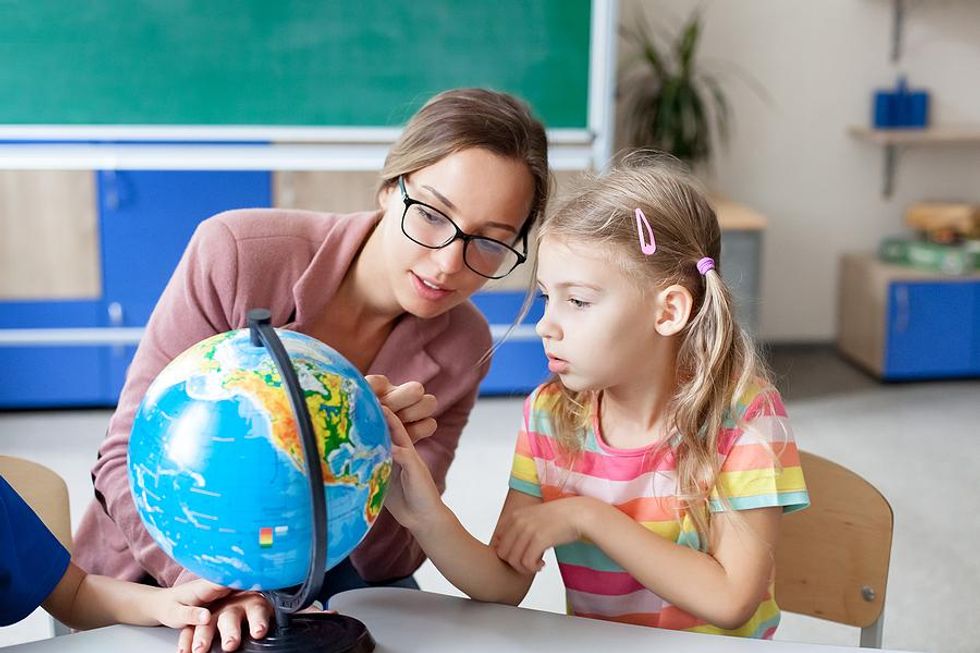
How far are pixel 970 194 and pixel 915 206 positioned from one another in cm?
36

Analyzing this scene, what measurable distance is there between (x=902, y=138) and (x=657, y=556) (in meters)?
3.66

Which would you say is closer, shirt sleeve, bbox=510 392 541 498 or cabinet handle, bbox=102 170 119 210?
shirt sleeve, bbox=510 392 541 498

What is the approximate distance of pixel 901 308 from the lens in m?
4.56

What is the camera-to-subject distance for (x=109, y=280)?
159 inches

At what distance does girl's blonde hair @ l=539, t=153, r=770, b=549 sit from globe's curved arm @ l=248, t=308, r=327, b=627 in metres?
0.54

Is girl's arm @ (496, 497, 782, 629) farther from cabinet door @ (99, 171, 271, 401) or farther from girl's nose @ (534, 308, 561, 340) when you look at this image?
cabinet door @ (99, 171, 271, 401)

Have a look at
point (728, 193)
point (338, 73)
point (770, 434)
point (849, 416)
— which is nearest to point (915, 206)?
point (728, 193)

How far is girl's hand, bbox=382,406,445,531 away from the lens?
1229mm

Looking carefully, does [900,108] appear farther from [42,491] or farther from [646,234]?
[42,491]

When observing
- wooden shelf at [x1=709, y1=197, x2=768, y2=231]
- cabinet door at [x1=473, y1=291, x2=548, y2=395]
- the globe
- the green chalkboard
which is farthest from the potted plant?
the globe

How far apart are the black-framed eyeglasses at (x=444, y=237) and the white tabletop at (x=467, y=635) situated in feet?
1.57

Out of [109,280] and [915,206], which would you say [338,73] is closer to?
[109,280]

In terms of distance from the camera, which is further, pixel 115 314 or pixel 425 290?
pixel 115 314

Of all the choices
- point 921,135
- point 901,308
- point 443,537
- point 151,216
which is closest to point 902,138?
point 921,135
